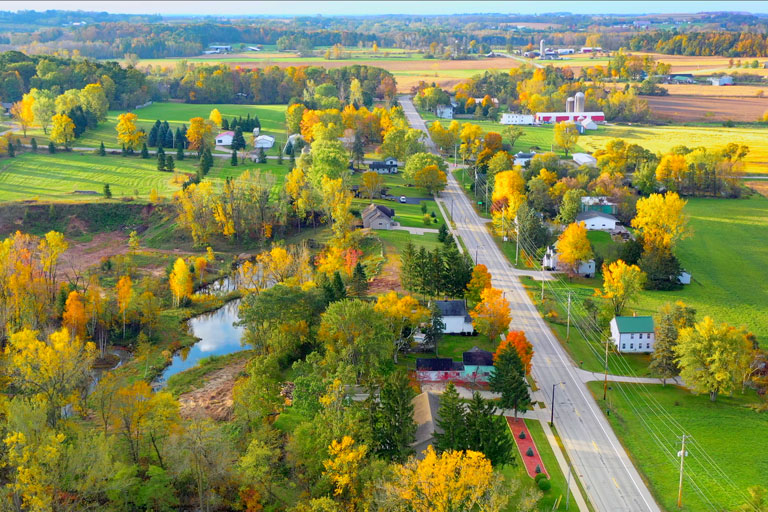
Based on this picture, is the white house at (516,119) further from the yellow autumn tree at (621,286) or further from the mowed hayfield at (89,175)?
the yellow autumn tree at (621,286)

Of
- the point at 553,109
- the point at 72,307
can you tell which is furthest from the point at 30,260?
the point at 553,109

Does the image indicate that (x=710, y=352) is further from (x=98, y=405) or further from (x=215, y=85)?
(x=215, y=85)

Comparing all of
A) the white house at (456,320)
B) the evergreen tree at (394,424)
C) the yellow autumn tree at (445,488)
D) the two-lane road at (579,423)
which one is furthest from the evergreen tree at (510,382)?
the yellow autumn tree at (445,488)

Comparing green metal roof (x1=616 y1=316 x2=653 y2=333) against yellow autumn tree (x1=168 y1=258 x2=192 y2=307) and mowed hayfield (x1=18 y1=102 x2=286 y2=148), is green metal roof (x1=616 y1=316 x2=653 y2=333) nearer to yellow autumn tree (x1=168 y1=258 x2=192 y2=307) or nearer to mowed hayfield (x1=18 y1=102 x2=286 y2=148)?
yellow autumn tree (x1=168 y1=258 x2=192 y2=307)

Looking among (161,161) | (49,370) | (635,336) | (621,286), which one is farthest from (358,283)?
(161,161)

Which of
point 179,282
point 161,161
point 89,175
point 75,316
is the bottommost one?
point 179,282

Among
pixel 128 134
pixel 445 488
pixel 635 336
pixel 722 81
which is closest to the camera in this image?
pixel 445 488

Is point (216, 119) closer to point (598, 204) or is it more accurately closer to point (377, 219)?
point (377, 219)
